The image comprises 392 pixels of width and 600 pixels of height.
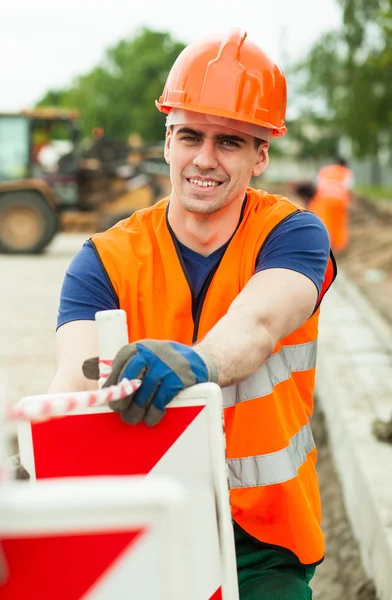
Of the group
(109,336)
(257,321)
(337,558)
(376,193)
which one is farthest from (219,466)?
(376,193)

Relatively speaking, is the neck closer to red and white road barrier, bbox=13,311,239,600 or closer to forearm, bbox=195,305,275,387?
forearm, bbox=195,305,275,387

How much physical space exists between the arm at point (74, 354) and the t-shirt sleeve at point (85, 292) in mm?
32

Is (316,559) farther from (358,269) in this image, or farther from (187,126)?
(358,269)

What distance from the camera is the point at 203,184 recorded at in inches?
111

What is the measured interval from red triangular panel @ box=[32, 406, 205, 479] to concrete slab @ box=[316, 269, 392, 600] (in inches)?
92.7

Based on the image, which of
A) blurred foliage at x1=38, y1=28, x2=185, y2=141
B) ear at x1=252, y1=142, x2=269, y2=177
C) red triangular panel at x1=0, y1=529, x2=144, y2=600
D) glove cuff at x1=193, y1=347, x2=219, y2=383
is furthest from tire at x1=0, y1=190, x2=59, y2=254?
blurred foliage at x1=38, y1=28, x2=185, y2=141

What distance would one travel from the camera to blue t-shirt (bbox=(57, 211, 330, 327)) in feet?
8.70

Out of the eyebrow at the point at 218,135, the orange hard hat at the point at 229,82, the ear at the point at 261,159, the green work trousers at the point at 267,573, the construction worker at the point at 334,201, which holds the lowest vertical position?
the construction worker at the point at 334,201

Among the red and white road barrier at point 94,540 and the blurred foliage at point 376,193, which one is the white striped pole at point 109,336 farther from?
the blurred foliage at point 376,193

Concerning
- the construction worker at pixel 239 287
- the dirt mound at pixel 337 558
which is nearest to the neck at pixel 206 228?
the construction worker at pixel 239 287

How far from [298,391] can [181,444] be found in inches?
A: 33.8

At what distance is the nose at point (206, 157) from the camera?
2764 mm

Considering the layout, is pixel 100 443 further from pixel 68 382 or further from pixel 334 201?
pixel 334 201

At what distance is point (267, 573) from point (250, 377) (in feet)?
1.80
